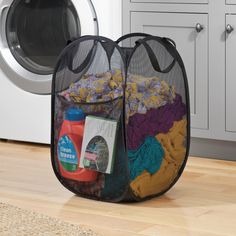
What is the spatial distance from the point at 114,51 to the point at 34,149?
0.99m

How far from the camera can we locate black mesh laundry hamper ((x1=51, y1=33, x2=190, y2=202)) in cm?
247

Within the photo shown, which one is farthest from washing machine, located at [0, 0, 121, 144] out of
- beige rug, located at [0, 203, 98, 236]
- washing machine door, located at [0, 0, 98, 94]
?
beige rug, located at [0, 203, 98, 236]

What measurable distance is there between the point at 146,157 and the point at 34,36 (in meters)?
1.14

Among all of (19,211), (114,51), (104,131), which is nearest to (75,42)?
(114,51)

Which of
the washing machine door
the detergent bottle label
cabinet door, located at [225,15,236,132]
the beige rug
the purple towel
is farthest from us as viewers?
the washing machine door

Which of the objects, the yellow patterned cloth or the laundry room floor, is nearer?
the laundry room floor

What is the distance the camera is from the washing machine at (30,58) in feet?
11.0

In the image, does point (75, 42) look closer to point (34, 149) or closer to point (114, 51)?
point (114, 51)

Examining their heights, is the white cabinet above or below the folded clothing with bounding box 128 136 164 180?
above

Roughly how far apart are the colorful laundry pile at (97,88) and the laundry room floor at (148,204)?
1.09 feet

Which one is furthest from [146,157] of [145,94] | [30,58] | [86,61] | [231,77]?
[30,58]

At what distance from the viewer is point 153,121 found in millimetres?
2510

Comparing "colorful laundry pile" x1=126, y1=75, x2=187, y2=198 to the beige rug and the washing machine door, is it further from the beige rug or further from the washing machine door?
the washing machine door

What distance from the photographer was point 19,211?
7.96 feet
